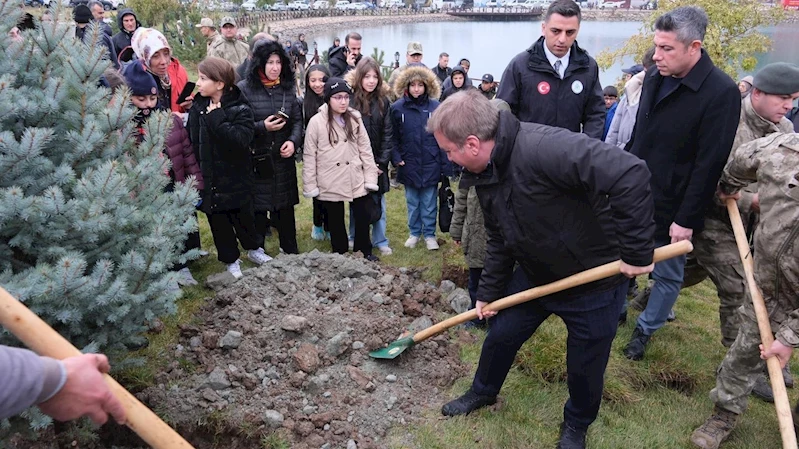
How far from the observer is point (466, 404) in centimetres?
346

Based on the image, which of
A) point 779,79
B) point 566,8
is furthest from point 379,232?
point 779,79

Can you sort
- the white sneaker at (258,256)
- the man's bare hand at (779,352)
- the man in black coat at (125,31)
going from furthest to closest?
the man in black coat at (125,31) → the white sneaker at (258,256) → the man's bare hand at (779,352)

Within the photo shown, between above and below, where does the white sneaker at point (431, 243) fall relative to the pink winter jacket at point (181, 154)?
below

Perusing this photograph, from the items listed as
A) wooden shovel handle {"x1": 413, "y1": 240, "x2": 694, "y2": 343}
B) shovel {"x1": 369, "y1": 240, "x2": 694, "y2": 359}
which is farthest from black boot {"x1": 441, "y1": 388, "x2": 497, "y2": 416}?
wooden shovel handle {"x1": 413, "y1": 240, "x2": 694, "y2": 343}

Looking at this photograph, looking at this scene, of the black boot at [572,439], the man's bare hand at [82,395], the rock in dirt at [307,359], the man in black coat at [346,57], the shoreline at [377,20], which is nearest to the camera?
the man's bare hand at [82,395]

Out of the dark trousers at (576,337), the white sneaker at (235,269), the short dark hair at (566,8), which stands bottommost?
the white sneaker at (235,269)

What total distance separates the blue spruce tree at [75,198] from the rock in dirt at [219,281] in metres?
1.99

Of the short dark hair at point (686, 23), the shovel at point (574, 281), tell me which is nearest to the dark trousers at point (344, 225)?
the shovel at point (574, 281)

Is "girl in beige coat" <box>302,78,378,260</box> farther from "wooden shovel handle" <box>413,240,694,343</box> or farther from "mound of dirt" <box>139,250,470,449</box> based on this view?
"wooden shovel handle" <box>413,240,694,343</box>

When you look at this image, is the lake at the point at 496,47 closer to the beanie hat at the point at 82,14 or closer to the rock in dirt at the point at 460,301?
the beanie hat at the point at 82,14

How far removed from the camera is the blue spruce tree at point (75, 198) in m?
2.27

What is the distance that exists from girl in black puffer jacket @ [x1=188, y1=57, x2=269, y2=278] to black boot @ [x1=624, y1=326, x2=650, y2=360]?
3.44 m

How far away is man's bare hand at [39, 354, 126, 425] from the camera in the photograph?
174 cm

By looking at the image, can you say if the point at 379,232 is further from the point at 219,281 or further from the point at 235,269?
the point at 219,281
